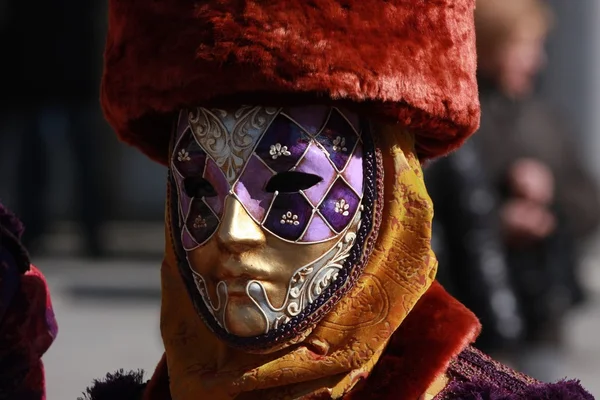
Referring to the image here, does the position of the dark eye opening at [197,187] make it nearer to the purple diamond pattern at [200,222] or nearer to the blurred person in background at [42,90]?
the purple diamond pattern at [200,222]

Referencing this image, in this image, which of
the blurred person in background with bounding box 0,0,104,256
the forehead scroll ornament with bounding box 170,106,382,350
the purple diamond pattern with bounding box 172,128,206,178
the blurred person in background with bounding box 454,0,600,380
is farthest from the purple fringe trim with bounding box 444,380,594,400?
the blurred person in background with bounding box 0,0,104,256

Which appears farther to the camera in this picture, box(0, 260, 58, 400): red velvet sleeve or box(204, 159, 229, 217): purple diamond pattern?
box(0, 260, 58, 400): red velvet sleeve

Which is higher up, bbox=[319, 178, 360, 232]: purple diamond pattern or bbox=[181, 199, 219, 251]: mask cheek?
bbox=[319, 178, 360, 232]: purple diamond pattern

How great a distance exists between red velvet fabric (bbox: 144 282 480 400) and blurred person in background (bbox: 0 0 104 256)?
7259 mm

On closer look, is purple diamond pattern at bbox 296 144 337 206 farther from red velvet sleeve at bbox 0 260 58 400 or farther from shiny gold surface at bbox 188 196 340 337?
red velvet sleeve at bbox 0 260 58 400

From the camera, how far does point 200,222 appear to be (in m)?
2.46

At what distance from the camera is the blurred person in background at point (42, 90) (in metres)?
9.50

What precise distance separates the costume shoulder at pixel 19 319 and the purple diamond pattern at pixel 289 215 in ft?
2.07

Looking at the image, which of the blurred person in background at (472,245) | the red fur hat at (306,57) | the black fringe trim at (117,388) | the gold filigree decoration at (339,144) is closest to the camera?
the red fur hat at (306,57)

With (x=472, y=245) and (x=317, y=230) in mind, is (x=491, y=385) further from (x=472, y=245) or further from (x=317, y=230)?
(x=472, y=245)

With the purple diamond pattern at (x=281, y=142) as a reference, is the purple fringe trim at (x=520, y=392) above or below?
below

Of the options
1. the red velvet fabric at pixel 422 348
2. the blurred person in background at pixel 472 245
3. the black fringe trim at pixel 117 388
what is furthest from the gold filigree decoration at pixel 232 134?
the blurred person in background at pixel 472 245

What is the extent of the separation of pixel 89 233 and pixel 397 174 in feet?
26.2

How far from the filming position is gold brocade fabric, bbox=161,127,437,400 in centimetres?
241
